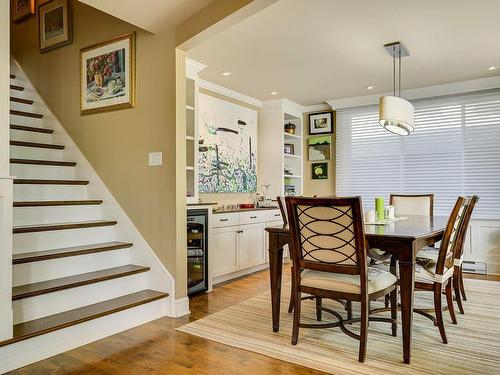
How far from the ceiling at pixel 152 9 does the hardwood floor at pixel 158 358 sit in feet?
7.91

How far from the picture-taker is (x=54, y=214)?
10.8 feet

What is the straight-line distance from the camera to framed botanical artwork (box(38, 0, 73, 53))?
394 cm

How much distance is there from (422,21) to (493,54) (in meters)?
1.35

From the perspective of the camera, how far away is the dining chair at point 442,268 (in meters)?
2.51

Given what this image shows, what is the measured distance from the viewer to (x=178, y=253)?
3.11 meters

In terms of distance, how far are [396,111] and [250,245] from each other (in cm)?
234

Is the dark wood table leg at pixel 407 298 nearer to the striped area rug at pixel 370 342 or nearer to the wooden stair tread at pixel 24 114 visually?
the striped area rug at pixel 370 342

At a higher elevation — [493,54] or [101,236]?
[493,54]

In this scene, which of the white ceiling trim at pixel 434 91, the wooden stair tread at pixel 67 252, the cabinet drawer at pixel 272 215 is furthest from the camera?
the cabinet drawer at pixel 272 215

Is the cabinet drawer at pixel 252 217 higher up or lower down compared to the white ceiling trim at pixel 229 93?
lower down

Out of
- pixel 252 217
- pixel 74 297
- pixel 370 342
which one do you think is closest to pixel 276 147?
pixel 252 217

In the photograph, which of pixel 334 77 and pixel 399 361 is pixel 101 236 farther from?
pixel 334 77

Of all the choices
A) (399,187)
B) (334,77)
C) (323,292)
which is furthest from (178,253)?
(399,187)

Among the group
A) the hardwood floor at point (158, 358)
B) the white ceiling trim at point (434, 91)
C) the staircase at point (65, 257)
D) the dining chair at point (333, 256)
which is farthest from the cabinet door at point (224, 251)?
the white ceiling trim at point (434, 91)
